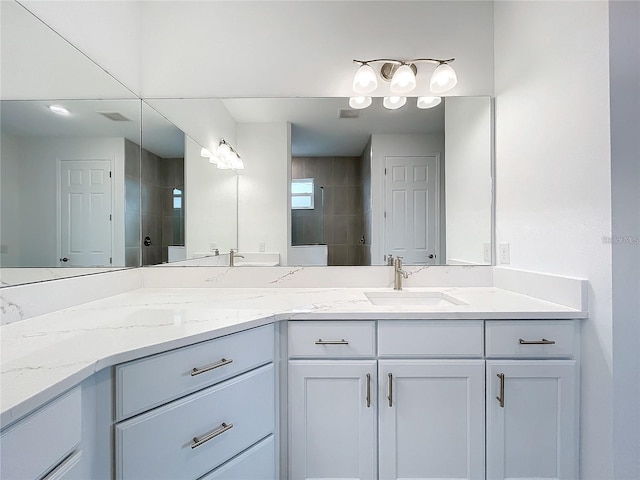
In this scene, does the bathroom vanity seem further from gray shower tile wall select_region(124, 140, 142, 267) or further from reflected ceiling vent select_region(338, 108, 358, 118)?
reflected ceiling vent select_region(338, 108, 358, 118)

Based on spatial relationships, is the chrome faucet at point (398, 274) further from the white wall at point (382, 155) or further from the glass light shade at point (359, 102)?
the glass light shade at point (359, 102)

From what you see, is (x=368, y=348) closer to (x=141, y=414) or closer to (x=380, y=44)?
(x=141, y=414)

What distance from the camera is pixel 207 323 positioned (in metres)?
1.08

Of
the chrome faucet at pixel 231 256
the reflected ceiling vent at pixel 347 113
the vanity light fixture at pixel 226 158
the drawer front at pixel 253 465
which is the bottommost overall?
the drawer front at pixel 253 465

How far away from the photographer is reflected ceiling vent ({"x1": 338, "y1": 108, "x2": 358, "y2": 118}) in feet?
5.89

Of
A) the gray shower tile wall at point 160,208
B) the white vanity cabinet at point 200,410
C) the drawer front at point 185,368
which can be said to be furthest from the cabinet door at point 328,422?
the gray shower tile wall at point 160,208

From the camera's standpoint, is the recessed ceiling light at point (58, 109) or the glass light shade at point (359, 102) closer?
the recessed ceiling light at point (58, 109)

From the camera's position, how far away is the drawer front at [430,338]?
121 cm

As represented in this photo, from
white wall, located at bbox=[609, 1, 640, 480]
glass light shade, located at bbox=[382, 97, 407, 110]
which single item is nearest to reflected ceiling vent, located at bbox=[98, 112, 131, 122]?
glass light shade, located at bbox=[382, 97, 407, 110]

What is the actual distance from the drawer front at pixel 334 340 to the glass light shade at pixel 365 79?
49.9 inches

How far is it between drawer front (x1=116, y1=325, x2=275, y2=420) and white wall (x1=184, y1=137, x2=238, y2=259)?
837 mm

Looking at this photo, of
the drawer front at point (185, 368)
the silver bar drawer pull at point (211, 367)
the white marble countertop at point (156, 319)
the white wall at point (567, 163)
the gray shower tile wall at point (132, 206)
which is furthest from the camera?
the gray shower tile wall at point (132, 206)

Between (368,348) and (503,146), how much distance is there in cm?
132

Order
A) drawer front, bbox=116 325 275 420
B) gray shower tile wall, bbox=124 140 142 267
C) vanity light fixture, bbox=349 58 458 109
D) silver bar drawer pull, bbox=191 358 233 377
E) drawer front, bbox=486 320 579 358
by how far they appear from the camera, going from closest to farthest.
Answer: drawer front, bbox=116 325 275 420 < silver bar drawer pull, bbox=191 358 233 377 < drawer front, bbox=486 320 579 358 < gray shower tile wall, bbox=124 140 142 267 < vanity light fixture, bbox=349 58 458 109
